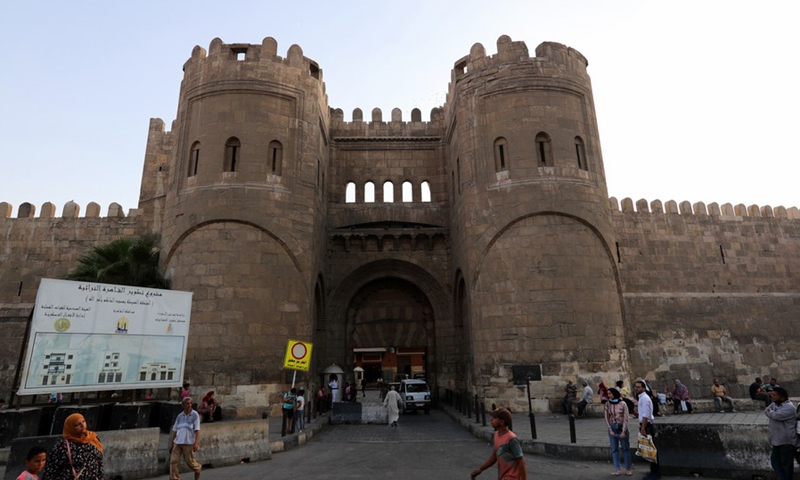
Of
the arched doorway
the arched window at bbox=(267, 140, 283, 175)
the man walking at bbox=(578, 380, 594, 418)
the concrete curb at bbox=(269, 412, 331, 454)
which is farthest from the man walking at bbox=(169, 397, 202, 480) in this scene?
the arched doorway

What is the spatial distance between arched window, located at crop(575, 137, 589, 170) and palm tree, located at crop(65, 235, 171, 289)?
47.6 feet

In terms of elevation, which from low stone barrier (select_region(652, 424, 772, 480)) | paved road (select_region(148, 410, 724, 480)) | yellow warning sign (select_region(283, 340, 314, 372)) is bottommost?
paved road (select_region(148, 410, 724, 480))

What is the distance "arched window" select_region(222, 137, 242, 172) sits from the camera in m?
15.9

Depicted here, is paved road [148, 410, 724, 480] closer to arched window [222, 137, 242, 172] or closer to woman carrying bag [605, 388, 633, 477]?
woman carrying bag [605, 388, 633, 477]

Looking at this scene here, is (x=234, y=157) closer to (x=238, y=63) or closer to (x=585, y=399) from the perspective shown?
(x=238, y=63)

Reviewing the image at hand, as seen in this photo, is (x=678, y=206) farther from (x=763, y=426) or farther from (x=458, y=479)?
(x=458, y=479)

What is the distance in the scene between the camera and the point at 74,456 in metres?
4.08

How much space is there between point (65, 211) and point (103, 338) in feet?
43.6

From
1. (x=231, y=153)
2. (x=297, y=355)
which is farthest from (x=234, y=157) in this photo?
(x=297, y=355)

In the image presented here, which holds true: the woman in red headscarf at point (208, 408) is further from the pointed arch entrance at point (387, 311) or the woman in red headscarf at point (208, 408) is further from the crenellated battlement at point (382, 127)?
the crenellated battlement at point (382, 127)

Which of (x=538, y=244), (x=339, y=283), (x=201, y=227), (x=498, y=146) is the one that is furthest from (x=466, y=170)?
(x=201, y=227)

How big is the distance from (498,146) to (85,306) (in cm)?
1312

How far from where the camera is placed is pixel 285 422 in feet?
36.1

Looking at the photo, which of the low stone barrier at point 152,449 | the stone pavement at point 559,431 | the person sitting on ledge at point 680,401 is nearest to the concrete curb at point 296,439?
the stone pavement at point 559,431
